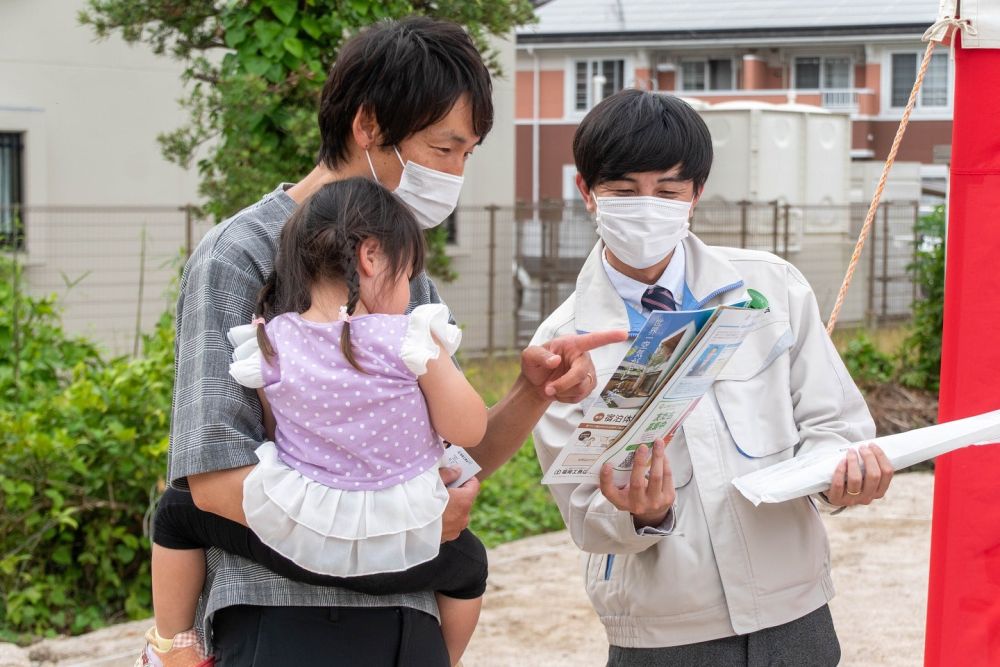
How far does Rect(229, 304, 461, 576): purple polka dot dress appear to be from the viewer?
5.89ft

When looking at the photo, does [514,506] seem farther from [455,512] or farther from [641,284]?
[455,512]

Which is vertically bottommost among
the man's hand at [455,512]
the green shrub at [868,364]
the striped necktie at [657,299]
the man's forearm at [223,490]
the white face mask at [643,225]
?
the green shrub at [868,364]

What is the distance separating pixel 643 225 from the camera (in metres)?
2.40

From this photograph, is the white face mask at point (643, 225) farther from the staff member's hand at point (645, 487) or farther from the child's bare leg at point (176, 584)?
the child's bare leg at point (176, 584)

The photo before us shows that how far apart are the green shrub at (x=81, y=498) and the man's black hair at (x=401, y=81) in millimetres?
2974

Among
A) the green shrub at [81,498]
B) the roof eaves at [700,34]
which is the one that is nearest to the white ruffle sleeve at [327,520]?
the green shrub at [81,498]

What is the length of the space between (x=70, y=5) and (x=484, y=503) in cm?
606

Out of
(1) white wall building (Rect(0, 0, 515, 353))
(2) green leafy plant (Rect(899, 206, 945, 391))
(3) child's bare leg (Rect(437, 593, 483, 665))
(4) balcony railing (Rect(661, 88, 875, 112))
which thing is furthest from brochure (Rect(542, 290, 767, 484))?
(4) balcony railing (Rect(661, 88, 875, 112))

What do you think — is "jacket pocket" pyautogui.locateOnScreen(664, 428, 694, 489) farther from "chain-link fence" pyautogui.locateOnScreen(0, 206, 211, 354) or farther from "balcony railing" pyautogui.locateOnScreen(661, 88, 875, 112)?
"balcony railing" pyautogui.locateOnScreen(661, 88, 875, 112)

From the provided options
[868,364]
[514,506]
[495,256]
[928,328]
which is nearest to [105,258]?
[495,256]

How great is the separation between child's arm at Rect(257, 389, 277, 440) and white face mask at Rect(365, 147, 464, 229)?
405 mm

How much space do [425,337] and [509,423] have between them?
13.5 inches

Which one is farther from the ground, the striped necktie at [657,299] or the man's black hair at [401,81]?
the man's black hair at [401,81]

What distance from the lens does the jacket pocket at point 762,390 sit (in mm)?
2350
